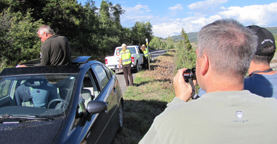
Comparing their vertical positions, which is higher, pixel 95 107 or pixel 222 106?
pixel 222 106

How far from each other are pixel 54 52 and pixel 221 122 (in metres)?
3.45

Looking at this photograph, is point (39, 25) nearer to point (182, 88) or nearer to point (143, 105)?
point (143, 105)

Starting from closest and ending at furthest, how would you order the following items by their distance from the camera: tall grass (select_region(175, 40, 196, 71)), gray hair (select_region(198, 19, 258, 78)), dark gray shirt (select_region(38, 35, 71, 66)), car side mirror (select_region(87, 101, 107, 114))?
gray hair (select_region(198, 19, 258, 78)) < car side mirror (select_region(87, 101, 107, 114)) < dark gray shirt (select_region(38, 35, 71, 66)) < tall grass (select_region(175, 40, 196, 71))

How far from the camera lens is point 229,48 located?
3.61 ft

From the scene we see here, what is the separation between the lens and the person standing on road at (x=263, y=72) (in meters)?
2.00

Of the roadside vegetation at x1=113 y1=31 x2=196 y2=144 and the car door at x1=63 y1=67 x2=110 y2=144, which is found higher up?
the car door at x1=63 y1=67 x2=110 y2=144

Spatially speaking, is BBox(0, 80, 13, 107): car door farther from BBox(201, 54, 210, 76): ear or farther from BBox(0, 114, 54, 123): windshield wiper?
BBox(201, 54, 210, 76): ear

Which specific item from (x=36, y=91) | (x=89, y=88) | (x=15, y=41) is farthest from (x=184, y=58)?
(x=15, y=41)

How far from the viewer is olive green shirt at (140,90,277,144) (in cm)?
96

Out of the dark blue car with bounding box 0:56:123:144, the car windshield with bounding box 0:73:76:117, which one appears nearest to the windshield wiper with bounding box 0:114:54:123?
the dark blue car with bounding box 0:56:123:144

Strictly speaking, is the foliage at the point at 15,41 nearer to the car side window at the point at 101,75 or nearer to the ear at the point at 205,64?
the car side window at the point at 101,75

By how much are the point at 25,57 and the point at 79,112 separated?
11901 millimetres

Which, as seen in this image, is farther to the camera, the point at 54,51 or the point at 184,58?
the point at 184,58

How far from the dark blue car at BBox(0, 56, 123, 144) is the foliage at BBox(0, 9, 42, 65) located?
1016cm
